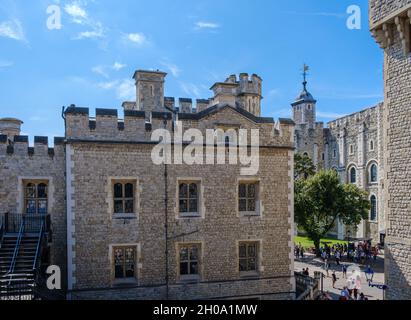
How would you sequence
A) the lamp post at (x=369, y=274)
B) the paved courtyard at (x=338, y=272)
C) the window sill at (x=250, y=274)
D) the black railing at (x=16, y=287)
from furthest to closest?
1. the lamp post at (x=369, y=274)
2. the paved courtyard at (x=338, y=272)
3. the window sill at (x=250, y=274)
4. the black railing at (x=16, y=287)

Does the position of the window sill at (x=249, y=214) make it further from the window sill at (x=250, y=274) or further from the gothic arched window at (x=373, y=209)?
the gothic arched window at (x=373, y=209)

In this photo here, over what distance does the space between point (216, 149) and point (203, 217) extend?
2819 mm

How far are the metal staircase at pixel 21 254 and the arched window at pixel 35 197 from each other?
495 mm

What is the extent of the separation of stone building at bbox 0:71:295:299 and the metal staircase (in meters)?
0.57

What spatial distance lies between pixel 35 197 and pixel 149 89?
7751mm

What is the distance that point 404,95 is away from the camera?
488 inches

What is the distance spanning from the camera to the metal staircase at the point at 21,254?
10.8 m

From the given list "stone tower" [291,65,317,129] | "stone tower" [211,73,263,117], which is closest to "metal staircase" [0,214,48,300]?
"stone tower" [211,73,263,117]

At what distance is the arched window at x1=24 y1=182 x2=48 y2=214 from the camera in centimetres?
1392

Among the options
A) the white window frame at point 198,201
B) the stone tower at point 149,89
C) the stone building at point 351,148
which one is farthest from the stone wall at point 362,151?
the white window frame at point 198,201

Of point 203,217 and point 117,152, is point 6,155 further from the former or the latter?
point 203,217

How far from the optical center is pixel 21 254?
1243 centimetres

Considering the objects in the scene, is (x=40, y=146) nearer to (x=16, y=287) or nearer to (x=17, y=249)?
(x=17, y=249)

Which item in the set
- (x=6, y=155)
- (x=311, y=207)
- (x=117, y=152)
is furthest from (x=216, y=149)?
(x=311, y=207)
